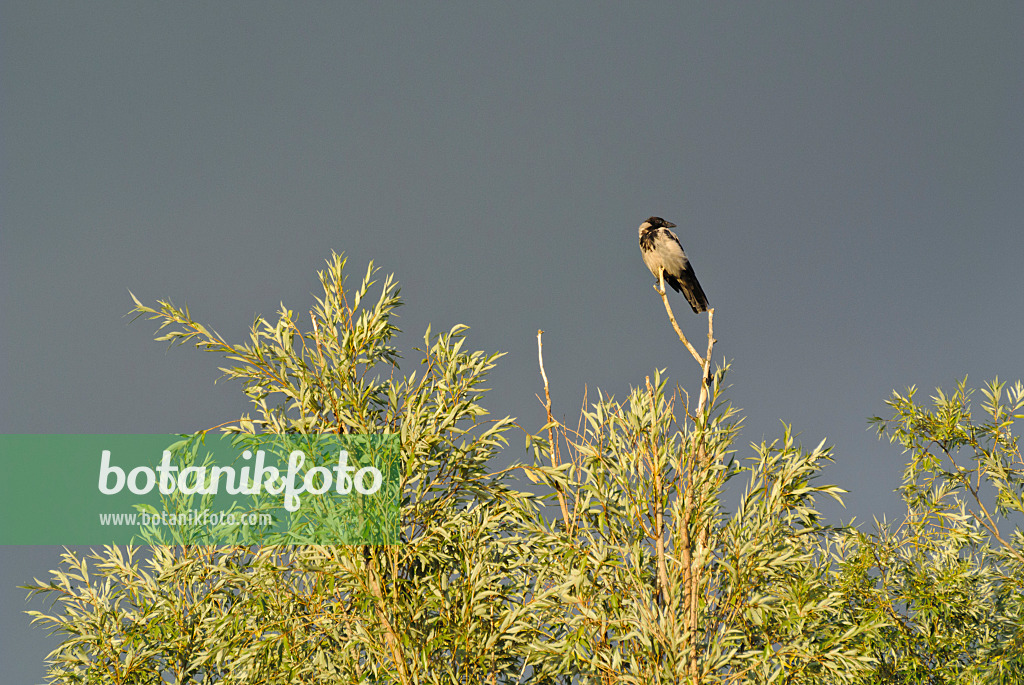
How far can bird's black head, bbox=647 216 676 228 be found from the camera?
8281mm

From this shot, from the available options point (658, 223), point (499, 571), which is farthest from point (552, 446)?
point (658, 223)

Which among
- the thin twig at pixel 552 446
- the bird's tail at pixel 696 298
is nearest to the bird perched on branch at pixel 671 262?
the bird's tail at pixel 696 298

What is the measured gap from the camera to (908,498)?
8734 millimetres

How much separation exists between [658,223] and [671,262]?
0.78 metres

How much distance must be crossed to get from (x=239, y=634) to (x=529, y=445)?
8.91 feet

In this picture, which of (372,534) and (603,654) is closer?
(603,654)

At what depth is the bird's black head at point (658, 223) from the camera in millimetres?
8281

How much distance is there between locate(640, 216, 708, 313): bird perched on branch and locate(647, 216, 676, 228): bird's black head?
9 cm

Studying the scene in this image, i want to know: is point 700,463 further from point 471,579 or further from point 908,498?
point 908,498

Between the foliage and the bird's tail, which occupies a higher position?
the bird's tail

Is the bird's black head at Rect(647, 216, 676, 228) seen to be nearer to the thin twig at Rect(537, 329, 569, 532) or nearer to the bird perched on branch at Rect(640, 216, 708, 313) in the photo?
the bird perched on branch at Rect(640, 216, 708, 313)

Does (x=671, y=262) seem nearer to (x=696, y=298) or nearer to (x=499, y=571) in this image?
(x=696, y=298)

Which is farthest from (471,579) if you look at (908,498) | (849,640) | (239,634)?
(908,498)

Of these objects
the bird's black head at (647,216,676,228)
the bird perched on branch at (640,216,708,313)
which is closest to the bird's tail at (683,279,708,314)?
the bird perched on branch at (640,216,708,313)
